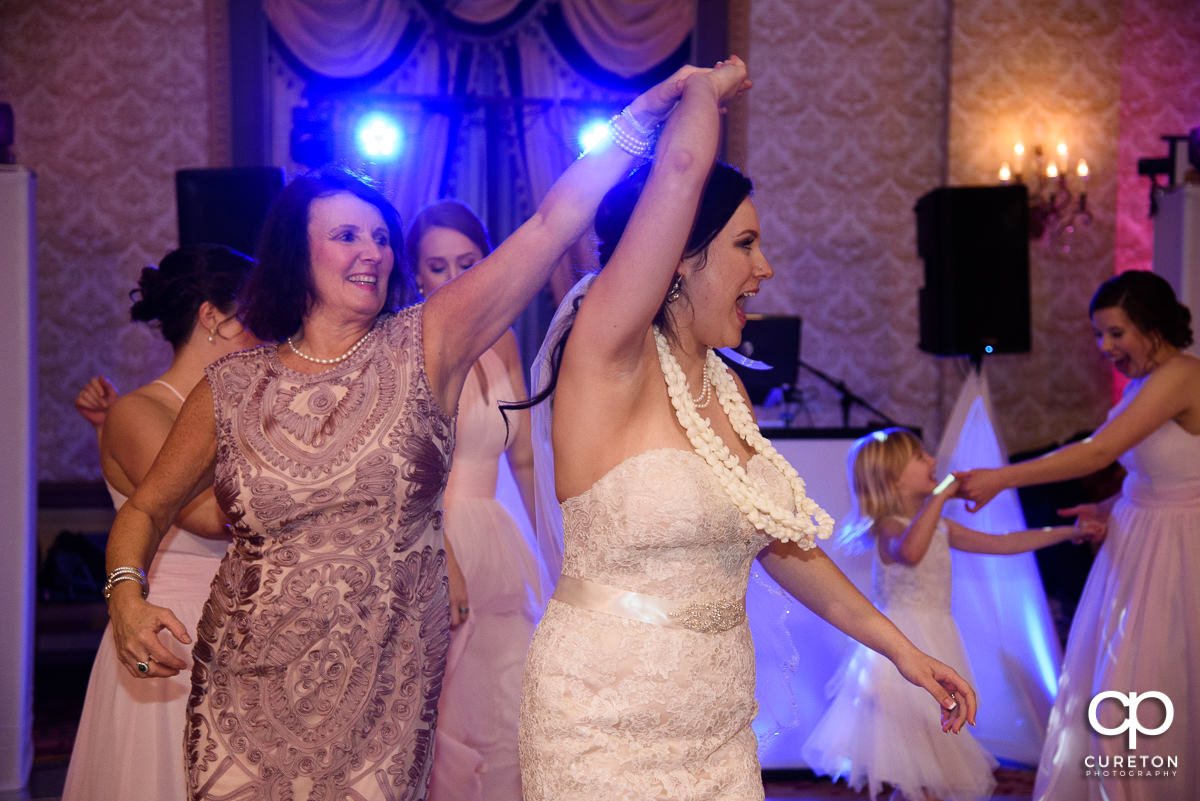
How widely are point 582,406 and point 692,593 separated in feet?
1.15

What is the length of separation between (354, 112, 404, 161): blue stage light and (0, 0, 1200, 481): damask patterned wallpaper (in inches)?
34.7

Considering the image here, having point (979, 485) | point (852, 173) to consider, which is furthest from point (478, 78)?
point (979, 485)

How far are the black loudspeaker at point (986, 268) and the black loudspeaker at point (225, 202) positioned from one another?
3791mm

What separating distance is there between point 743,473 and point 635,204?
49 cm

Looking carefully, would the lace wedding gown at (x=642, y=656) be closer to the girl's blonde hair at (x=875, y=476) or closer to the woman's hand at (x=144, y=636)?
the woman's hand at (x=144, y=636)

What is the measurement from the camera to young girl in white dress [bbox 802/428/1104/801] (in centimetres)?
330

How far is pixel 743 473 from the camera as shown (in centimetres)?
171

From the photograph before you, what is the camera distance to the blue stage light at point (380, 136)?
680cm

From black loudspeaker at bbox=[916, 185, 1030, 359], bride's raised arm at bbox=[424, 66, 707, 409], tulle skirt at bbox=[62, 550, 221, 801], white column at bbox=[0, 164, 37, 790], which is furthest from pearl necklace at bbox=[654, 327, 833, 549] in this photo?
black loudspeaker at bbox=[916, 185, 1030, 359]

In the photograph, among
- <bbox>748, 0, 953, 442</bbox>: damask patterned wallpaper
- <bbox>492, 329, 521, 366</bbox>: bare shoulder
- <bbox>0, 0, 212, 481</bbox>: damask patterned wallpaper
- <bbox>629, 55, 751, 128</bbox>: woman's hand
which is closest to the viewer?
<bbox>629, 55, 751, 128</bbox>: woman's hand

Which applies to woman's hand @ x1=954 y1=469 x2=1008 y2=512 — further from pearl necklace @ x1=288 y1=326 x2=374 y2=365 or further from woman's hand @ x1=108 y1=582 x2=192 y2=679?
woman's hand @ x1=108 y1=582 x2=192 y2=679

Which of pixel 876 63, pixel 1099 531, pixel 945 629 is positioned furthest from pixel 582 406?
pixel 876 63

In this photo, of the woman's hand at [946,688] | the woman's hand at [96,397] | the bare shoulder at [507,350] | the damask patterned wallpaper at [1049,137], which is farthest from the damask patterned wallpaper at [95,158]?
the woman's hand at [946,688]

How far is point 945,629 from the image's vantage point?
3.52 meters
